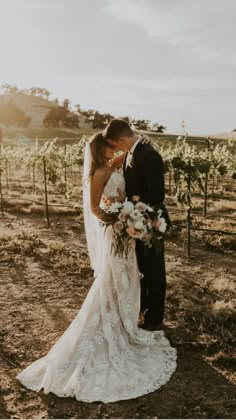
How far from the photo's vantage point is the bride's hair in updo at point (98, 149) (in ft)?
14.0

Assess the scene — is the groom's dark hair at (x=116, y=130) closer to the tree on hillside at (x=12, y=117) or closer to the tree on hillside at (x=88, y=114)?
the tree on hillside at (x=12, y=117)

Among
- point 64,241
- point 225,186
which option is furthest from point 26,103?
point 64,241

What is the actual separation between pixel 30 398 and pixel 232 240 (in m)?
6.17

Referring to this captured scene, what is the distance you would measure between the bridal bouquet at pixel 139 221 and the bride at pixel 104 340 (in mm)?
205

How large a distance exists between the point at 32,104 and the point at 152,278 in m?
111

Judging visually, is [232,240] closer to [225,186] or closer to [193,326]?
[193,326]

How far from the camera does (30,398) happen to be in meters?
3.73

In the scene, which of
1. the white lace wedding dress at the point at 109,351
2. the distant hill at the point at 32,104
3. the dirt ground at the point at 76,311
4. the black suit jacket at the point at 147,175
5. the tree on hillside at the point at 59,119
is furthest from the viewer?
the distant hill at the point at 32,104

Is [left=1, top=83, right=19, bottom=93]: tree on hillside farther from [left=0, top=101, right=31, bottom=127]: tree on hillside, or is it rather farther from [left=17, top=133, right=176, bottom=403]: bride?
[left=17, top=133, right=176, bottom=403]: bride

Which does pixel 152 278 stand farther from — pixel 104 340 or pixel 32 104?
pixel 32 104

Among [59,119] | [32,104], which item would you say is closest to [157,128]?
[59,119]

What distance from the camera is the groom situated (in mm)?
4395

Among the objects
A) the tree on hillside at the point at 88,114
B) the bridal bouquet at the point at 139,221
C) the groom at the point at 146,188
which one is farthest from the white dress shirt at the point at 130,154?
the tree on hillside at the point at 88,114

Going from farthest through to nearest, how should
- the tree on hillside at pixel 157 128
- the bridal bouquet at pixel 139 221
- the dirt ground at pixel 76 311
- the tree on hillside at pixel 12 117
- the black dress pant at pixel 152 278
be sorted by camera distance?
the tree on hillside at pixel 12 117, the tree on hillside at pixel 157 128, the black dress pant at pixel 152 278, the bridal bouquet at pixel 139 221, the dirt ground at pixel 76 311
